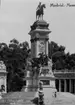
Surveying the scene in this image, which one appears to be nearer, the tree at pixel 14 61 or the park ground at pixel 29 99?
the park ground at pixel 29 99

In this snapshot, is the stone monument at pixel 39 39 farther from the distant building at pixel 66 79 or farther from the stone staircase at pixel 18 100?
the distant building at pixel 66 79

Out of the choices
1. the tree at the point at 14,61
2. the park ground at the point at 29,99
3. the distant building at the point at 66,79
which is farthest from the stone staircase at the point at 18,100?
the tree at the point at 14,61

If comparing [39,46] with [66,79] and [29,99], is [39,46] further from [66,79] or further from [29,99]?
[66,79]

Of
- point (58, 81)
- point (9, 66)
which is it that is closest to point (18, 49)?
point (9, 66)

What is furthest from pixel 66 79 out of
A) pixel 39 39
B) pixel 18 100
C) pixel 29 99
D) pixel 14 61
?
pixel 18 100

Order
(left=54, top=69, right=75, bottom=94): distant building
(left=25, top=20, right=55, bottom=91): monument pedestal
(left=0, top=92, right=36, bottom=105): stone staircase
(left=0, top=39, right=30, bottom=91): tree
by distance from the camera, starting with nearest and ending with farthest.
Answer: (left=0, top=92, right=36, bottom=105): stone staircase, (left=25, top=20, right=55, bottom=91): monument pedestal, (left=54, top=69, right=75, bottom=94): distant building, (left=0, top=39, right=30, bottom=91): tree

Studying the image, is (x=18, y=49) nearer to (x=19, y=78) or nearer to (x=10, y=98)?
(x=19, y=78)

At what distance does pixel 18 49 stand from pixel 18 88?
12992 mm

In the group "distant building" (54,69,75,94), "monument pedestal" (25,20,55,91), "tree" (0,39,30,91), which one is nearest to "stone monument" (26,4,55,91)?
"monument pedestal" (25,20,55,91)

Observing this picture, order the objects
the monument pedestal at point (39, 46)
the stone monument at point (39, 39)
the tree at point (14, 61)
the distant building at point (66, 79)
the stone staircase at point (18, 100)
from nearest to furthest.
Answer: the stone staircase at point (18, 100)
the monument pedestal at point (39, 46)
the stone monument at point (39, 39)
the distant building at point (66, 79)
the tree at point (14, 61)

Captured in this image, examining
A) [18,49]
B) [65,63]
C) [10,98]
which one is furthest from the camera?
[65,63]

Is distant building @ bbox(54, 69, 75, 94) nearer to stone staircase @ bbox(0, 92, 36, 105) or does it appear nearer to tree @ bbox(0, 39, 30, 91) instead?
tree @ bbox(0, 39, 30, 91)

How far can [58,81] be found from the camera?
95938mm

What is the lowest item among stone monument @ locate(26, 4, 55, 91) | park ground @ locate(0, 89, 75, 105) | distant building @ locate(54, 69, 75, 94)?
park ground @ locate(0, 89, 75, 105)
